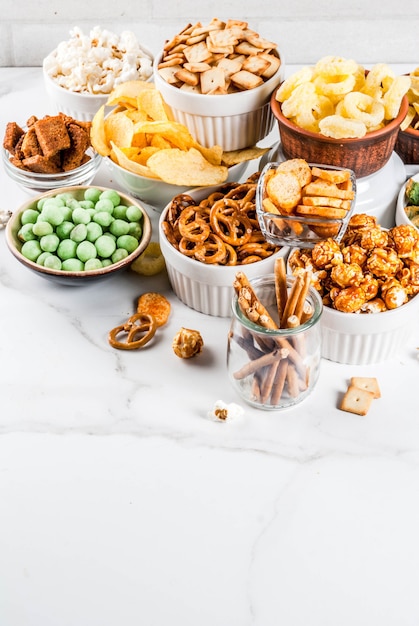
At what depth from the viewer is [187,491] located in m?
1.20

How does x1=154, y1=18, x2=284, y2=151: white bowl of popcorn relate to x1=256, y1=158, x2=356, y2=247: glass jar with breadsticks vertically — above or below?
above

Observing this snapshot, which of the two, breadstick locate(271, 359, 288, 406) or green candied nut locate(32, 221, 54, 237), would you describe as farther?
green candied nut locate(32, 221, 54, 237)

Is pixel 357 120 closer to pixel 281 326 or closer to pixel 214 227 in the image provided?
pixel 214 227

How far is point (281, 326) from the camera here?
51.2 inches

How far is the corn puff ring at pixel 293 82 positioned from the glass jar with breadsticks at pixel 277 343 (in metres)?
0.40

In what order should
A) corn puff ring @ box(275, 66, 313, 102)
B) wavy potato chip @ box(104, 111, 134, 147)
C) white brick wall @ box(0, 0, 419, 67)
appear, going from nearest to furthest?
corn puff ring @ box(275, 66, 313, 102) < wavy potato chip @ box(104, 111, 134, 147) < white brick wall @ box(0, 0, 419, 67)

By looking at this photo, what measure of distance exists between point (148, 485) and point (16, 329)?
0.45 m

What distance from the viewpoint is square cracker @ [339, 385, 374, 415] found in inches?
51.5

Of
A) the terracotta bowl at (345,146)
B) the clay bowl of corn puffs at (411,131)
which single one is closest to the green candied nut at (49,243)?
the terracotta bowl at (345,146)

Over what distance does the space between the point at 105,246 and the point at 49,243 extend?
10 cm

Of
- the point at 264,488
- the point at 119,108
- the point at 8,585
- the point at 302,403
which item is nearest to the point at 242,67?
the point at 119,108

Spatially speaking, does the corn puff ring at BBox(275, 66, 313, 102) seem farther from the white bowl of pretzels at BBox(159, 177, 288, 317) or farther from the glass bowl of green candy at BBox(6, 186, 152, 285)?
the glass bowl of green candy at BBox(6, 186, 152, 285)

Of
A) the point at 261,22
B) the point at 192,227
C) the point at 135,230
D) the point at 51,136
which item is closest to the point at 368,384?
the point at 192,227

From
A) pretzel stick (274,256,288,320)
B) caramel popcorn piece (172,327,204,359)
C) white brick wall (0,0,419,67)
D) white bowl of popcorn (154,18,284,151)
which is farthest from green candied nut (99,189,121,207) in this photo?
white brick wall (0,0,419,67)
